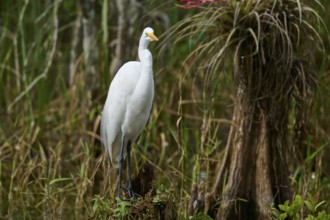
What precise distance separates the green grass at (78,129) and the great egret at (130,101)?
1.54 feet

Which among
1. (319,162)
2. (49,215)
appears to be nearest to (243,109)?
(319,162)

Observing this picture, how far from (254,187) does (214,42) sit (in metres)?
0.99

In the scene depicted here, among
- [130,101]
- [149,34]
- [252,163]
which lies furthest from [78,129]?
[149,34]

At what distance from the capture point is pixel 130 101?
4.90m

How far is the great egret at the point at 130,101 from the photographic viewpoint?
471 centimetres

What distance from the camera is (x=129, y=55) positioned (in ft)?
25.0

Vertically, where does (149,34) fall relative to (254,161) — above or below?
above

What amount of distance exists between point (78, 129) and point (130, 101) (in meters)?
2.49

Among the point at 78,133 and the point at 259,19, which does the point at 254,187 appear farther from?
the point at 78,133

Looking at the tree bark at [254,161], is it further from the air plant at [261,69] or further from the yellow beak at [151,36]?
the yellow beak at [151,36]

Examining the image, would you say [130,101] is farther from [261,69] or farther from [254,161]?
[254,161]

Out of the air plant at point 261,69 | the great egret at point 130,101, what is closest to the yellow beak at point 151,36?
the great egret at point 130,101

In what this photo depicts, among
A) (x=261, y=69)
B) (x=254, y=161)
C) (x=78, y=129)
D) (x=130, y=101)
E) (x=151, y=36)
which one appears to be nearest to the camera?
(x=151, y=36)

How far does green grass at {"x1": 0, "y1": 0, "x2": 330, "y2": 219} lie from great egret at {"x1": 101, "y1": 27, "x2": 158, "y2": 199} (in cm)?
47
